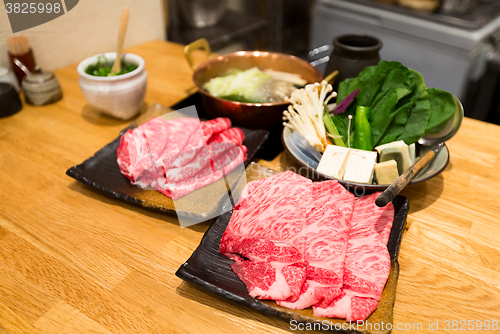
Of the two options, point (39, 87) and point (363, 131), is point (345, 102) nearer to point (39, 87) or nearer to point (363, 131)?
point (363, 131)

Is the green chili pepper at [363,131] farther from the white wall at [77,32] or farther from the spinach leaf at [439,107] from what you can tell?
the white wall at [77,32]

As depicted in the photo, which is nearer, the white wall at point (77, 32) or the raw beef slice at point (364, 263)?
the raw beef slice at point (364, 263)

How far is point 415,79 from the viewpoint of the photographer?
1419 millimetres

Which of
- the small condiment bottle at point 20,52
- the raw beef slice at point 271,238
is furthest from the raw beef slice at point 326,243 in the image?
the small condiment bottle at point 20,52

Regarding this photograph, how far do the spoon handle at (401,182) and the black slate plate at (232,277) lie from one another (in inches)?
4.2

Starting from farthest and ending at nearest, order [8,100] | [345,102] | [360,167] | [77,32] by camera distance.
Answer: [77,32]
[8,100]
[345,102]
[360,167]

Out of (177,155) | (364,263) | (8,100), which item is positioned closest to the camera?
(364,263)

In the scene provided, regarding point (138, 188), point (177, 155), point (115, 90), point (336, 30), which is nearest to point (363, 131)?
point (177, 155)

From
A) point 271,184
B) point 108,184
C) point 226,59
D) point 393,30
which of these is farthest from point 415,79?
point 393,30

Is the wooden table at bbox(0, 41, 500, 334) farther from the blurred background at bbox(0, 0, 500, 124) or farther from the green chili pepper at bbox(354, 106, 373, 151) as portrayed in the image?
the blurred background at bbox(0, 0, 500, 124)

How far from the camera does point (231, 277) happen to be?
1006 mm

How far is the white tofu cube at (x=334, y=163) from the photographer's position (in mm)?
1236

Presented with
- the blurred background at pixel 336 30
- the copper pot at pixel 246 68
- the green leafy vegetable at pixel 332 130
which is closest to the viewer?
the green leafy vegetable at pixel 332 130

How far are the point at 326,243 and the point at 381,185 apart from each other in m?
0.32
